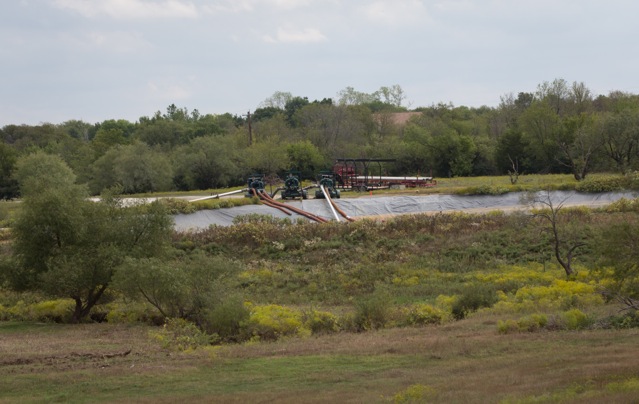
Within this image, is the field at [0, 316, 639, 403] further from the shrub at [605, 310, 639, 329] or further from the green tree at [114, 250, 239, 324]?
the green tree at [114, 250, 239, 324]

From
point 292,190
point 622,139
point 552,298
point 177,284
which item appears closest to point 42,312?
point 177,284

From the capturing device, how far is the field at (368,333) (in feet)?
43.5

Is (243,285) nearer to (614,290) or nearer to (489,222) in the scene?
(489,222)

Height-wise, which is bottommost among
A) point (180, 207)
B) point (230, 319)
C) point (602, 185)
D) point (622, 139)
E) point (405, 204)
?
point (230, 319)

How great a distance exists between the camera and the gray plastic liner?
4334 cm

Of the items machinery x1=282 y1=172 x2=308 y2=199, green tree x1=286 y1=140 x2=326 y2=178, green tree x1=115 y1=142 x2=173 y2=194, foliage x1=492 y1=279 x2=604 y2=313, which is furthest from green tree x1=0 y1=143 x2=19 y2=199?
foliage x1=492 y1=279 x2=604 y2=313

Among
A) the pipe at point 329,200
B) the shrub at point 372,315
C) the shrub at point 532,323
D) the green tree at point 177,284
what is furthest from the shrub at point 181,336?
the pipe at point 329,200

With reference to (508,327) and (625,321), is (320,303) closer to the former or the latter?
(508,327)

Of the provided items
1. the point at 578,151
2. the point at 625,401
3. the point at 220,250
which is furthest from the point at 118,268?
the point at 578,151

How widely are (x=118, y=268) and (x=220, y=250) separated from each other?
13.0 meters

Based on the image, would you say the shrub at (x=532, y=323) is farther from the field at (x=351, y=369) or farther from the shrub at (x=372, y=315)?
the shrub at (x=372, y=315)

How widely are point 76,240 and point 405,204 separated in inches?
941

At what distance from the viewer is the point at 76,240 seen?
25875 millimetres

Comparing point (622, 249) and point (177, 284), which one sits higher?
point (622, 249)
